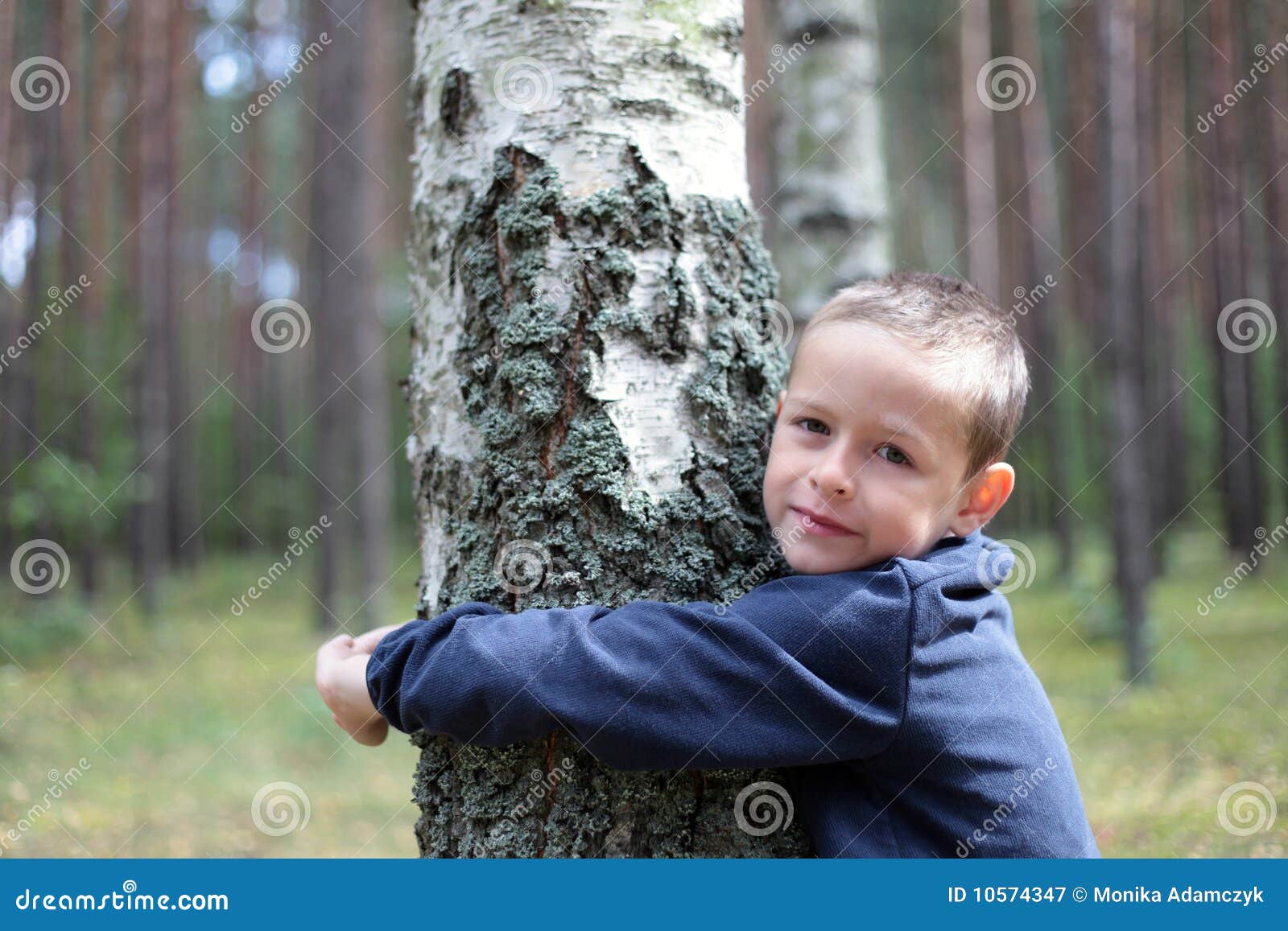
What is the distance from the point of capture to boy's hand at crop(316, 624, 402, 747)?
1589 millimetres

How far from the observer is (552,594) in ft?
5.30

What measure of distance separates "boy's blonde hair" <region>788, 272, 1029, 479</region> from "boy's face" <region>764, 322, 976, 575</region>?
0.03m

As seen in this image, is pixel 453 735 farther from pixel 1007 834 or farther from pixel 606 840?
pixel 1007 834

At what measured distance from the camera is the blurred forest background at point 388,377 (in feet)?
18.2

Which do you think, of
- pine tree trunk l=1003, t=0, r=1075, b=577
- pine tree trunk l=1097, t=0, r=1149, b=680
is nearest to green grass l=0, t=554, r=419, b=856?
pine tree trunk l=1097, t=0, r=1149, b=680

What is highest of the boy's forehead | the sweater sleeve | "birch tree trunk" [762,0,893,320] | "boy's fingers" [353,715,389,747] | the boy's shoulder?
"birch tree trunk" [762,0,893,320]

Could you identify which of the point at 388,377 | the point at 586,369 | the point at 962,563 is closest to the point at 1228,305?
the point at 962,563

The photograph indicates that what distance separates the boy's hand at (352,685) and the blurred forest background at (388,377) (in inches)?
46.3

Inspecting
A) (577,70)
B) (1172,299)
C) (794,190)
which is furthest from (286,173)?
(577,70)

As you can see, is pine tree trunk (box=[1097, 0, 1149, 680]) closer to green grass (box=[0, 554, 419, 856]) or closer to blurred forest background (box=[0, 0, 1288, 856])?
blurred forest background (box=[0, 0, 1288, 856])

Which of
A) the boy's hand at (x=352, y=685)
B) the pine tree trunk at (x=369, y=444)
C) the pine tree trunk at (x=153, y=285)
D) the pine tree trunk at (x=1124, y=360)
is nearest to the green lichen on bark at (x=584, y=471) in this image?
the boy's hand at (x=352, y=685)

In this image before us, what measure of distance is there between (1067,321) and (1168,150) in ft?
14.5

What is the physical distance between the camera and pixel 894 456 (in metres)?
1.60

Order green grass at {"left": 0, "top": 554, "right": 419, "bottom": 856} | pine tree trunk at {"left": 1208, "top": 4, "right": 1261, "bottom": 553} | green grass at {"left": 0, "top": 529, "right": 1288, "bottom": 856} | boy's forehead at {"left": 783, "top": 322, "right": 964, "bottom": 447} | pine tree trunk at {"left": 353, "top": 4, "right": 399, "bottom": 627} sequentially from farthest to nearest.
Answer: pine tree trunk at {"left": 1208, "top": 4, "right": 1261, "bottom": 553}, pine tree trunk at {"left": 353, "top": 4, "right": 399, "bottom": 627}, green grass at {"left": 0, "top": 554, "right": 419, "bottom": 856}, green grass at {"left": 0, "top": 529, "right": 1288, "bottom": 856}, boy's forehead at {"left": 783, "top": 322, "right": 964, "bottom": 447}
